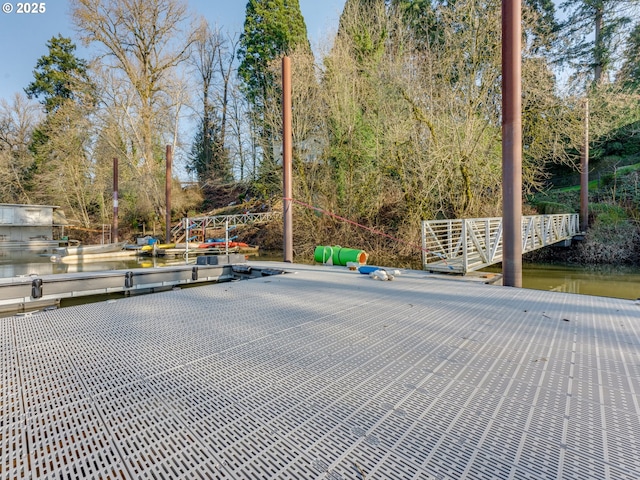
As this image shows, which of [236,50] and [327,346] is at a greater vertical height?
[236,50]

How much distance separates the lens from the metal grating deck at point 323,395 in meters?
0.80

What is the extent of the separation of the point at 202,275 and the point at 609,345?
4430 mm

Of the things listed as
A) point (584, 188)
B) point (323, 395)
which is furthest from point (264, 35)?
point (323, 395)

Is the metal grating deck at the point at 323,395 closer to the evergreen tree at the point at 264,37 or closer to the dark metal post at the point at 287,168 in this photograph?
the dark metal post at the point at 287,168

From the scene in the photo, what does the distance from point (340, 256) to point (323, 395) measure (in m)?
4.02

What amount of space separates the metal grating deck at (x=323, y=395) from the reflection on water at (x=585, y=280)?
3934 mm

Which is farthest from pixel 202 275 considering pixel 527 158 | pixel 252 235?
pixel 252 235

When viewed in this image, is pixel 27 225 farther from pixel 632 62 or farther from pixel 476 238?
pixel 632 62

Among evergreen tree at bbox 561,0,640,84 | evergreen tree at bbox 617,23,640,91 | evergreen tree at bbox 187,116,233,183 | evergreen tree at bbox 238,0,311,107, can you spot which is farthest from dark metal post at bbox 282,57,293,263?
evergreen tree at bbox 187,116,233,183

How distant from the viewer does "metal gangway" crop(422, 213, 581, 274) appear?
4.15 m

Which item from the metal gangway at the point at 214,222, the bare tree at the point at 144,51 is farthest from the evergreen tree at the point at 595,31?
the bare tree at the point at 144,51

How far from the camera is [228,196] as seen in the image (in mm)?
17672

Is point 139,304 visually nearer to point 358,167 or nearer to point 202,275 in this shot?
point 202,275

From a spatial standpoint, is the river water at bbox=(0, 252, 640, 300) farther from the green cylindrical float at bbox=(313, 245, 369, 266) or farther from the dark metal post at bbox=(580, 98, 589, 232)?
the green cylindrical float at bbox=(313, 245, 369, 266)
